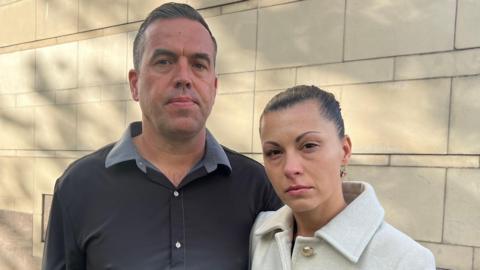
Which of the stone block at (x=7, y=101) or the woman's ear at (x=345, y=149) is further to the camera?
the stone block at (x=7, y=101)

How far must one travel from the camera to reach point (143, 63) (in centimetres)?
217

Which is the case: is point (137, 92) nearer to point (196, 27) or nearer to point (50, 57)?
point (196, 27)

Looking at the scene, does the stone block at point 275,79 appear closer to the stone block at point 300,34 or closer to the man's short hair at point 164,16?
the stone block at point 300,34

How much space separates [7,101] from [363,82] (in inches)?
237

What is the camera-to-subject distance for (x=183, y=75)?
2.07 meters

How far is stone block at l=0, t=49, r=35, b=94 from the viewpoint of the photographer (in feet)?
22.9

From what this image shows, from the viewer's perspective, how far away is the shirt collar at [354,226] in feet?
5.39

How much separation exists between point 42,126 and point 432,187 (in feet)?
18.6

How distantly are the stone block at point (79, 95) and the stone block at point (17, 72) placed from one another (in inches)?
26.7

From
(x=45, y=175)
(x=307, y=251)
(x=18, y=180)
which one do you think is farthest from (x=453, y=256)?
(x=18, y=180)

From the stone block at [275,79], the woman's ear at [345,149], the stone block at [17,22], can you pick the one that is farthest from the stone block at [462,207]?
the stone block at [17,22]

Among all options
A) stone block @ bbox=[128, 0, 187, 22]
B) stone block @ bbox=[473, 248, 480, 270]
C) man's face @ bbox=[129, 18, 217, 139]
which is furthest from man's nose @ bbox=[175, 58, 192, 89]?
stone block @ bbox=[128, 0, 187, 22]

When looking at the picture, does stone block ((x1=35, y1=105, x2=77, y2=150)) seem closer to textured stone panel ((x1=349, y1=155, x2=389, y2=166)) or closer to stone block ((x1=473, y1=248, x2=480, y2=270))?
textured stone panel ((x1=349, y1=155, x2=389, y2=166))

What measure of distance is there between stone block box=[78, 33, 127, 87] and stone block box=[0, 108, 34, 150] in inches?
53.2
